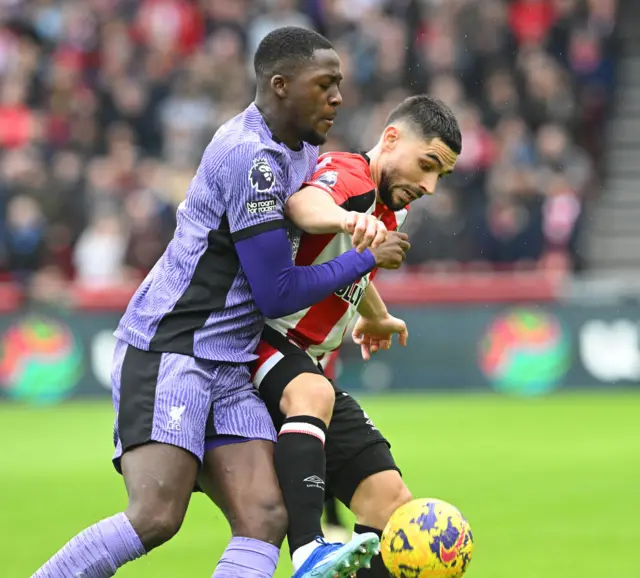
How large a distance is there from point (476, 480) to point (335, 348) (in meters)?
4.92

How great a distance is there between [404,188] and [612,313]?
33.2ft

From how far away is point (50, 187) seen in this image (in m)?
16.8

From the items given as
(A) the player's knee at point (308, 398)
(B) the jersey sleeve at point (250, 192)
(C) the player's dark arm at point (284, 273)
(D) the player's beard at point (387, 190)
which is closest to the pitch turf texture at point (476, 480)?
(A) the player's knee at point (308, 398)

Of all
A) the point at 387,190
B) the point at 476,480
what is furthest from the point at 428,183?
the point at 476,480

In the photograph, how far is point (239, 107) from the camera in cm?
1742

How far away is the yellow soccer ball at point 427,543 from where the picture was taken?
5.50m

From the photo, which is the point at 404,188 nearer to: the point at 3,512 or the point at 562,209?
the point at 3,512

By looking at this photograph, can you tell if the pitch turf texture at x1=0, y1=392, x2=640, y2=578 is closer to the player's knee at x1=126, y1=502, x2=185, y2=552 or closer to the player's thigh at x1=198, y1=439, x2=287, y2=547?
the player's thigh at x1=198, y1=439, x2=287, y2=547

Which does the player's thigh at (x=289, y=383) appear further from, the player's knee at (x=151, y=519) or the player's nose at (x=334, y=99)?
the player's nose at (x=334, y=99)

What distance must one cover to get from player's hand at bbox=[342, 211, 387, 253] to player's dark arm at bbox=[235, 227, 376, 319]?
16cm

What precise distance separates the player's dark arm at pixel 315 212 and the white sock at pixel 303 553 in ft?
3.97

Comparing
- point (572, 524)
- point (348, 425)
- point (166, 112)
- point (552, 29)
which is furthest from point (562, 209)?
point (348, 425)

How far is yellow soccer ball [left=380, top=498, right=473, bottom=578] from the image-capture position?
550 centimetres

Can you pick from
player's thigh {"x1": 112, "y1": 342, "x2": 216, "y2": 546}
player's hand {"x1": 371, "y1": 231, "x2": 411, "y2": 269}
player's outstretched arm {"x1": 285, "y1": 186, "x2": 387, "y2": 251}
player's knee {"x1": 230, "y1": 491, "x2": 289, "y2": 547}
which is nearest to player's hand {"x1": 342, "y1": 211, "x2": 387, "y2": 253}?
player's outstretched arm {"x1": 285, "y1": 186, "x2": 387, "y2": 251}
